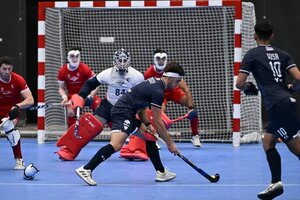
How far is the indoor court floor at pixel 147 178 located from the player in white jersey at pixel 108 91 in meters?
0.34

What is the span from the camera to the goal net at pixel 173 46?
12.9 metres

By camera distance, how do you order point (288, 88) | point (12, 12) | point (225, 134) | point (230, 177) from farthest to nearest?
point (12, 12)
point (225, 134)
point (230, 177)
point (288, 88)

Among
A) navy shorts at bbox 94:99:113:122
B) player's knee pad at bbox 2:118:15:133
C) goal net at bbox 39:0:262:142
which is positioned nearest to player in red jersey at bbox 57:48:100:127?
goal net at bbox 39:0:262:142

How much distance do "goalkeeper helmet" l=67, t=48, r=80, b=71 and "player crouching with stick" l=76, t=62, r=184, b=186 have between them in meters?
3.73

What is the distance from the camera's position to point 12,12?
45.9ft

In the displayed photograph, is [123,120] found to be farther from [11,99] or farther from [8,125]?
[11,99]

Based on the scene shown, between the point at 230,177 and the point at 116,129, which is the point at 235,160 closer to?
the point at 230,177

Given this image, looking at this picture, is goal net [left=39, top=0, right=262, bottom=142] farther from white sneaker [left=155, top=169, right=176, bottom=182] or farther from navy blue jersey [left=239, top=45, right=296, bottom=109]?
navy blue jersey [left=239, top=45, right=296, bottom=109]

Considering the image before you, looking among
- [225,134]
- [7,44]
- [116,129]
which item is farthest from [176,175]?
[7,44]

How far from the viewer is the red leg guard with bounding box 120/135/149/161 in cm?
1014

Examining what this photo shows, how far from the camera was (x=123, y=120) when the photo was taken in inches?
316

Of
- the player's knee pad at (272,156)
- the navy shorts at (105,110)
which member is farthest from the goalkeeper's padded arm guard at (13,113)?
the player's knee pad at (272,156)

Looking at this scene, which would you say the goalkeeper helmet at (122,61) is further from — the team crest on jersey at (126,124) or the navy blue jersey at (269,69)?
the navy blue jersey at (269,69)

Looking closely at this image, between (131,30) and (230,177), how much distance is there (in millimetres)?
5493
